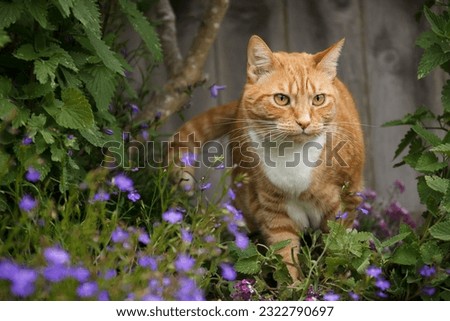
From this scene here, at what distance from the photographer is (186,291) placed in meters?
1.91

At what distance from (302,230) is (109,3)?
119 centimetres

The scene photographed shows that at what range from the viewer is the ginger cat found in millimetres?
2852

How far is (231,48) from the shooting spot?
385cm

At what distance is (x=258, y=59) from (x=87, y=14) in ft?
2.66

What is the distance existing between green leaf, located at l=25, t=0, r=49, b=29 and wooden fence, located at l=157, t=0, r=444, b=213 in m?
1.56

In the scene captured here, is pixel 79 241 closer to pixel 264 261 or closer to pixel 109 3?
pixel 264 261

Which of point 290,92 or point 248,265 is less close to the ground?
point 290,92

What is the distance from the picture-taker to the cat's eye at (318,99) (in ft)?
9.48

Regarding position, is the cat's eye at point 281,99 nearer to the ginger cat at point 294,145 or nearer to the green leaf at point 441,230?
the ginger cat at point 294,145

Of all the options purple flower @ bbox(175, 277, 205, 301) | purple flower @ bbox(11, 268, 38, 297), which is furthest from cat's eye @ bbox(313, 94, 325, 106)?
purple flower @ bbox(11, 268, 38, 297)

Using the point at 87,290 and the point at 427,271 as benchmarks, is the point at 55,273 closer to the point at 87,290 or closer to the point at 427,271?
the point at 87,290

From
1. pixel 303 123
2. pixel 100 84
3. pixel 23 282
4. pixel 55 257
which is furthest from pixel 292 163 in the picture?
pixel 23 282

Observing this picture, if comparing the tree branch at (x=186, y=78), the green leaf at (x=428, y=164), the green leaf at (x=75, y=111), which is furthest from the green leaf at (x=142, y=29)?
the green leaf at (x=428, y=164)

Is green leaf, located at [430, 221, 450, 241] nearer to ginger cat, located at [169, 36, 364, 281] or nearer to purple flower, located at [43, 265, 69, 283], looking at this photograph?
ginger cat, located at [169, 36, 364, 281]
